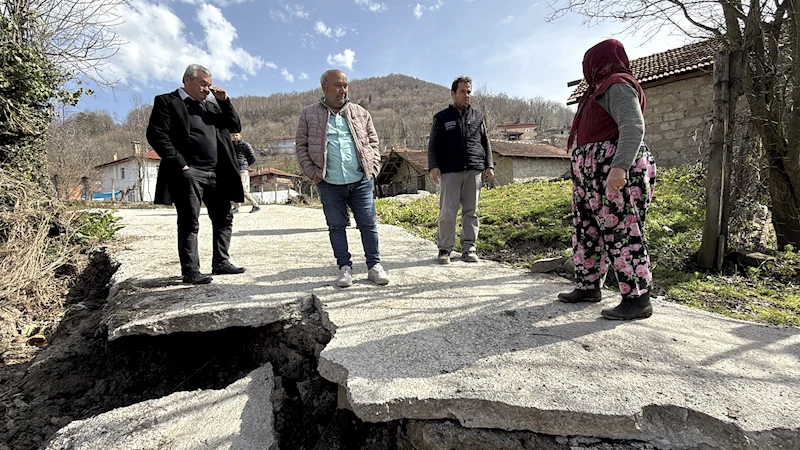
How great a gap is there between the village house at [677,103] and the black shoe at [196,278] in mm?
12019

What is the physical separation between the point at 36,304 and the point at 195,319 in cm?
257

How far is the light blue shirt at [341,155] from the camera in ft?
10.9

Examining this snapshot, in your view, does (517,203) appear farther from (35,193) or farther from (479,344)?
(35,193)

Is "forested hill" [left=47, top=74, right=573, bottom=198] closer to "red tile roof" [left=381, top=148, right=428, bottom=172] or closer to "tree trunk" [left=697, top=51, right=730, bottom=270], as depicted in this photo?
"red tile roof" [left=381, top=148, right=428, bottom=172]

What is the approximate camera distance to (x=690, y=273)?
13.0 feet

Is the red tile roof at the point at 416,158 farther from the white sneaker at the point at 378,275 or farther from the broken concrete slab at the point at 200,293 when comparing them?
the white sneaker at the point at 378,275

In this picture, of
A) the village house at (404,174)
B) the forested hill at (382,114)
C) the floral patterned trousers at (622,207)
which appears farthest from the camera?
the forested hill at (382,114)

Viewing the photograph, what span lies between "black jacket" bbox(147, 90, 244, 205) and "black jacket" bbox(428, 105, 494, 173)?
2.07m

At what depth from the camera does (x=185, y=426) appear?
79.4 inches

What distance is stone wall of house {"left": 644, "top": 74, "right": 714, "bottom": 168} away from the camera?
11.1 meters

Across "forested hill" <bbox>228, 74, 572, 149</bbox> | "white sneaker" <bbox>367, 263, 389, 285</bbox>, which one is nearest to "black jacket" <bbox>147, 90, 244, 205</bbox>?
"white sneaker" <bbox>367, 263, 389, 285</bbox>

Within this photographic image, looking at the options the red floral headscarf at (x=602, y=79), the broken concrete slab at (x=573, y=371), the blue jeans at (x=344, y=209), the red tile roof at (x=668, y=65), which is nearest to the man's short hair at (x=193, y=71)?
the blue jeans at (x=344, y=209)

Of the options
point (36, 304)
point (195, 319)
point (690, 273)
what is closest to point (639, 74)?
point (690, 273)

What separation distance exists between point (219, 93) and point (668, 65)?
13862 mm
